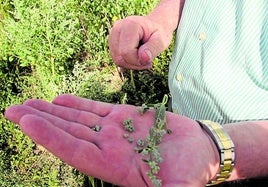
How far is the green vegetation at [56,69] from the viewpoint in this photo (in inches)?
98.0

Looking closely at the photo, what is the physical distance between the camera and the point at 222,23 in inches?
55.4

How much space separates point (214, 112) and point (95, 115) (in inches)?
15.9

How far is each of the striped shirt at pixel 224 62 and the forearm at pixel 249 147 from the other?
0.16m

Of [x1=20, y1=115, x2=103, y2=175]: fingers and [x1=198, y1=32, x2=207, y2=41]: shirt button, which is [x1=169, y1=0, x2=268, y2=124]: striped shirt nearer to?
[x1=198, y1=32, x2=207, y2=41]: shirt button

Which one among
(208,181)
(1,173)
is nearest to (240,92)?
(208,181)

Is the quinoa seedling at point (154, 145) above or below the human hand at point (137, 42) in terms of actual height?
below

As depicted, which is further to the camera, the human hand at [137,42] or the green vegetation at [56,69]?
the green vegetation at [56,69]

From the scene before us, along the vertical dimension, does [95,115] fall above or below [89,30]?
above

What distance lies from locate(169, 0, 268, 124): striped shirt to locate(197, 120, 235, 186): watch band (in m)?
0.22

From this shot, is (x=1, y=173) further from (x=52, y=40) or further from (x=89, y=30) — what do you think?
(x=89, y=30)

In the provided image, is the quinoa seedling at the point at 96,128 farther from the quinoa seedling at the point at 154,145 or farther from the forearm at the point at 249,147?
the forearm at the point at 249,147

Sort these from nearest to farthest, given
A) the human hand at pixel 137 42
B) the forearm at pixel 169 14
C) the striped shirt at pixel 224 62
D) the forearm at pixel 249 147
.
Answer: the forearm at pixel 249 147 → the striped shirt at pixel 224 62 → the human hand at pixel 137 42 → the forearm at pixel 169 14

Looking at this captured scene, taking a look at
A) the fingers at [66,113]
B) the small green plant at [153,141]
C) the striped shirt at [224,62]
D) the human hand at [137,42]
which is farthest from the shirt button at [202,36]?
the fingers at [66,113]

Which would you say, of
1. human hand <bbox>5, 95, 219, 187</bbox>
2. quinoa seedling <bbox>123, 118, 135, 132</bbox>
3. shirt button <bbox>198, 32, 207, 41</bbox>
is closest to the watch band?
human hand <bbox>5, 95, 219, 187</bbox>
